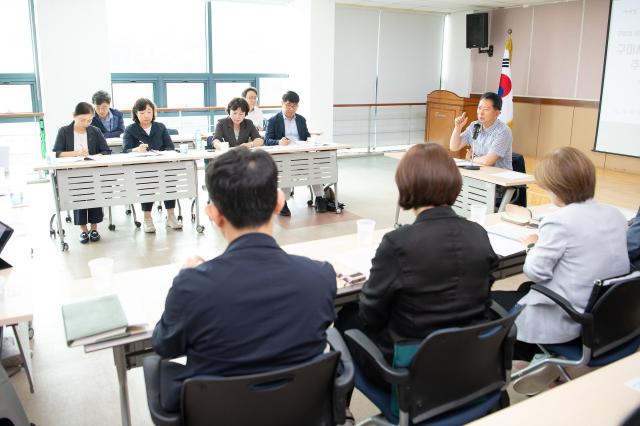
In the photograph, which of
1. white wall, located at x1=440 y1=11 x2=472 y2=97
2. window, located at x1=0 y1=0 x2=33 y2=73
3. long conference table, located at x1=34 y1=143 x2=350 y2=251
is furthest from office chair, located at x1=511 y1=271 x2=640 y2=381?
white wall, located at x1=440 y1=11 x2=472 y2=97

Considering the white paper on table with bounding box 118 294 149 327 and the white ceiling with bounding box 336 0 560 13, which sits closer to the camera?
the white paper on table with bounding box 118 294 149 327

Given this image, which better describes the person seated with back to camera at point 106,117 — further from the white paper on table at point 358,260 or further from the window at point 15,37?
the white paper on table at point 358,260

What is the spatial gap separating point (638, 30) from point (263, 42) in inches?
227

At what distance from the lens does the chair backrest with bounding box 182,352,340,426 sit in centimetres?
130

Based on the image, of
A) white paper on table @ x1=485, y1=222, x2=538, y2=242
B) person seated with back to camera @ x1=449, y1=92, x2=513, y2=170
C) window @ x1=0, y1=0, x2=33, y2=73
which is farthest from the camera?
window @ x1=0, y1=0, x2=33, y2=73

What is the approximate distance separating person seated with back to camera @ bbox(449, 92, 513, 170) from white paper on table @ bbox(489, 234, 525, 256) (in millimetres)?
2187

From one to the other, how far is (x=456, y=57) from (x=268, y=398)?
34.6 ft

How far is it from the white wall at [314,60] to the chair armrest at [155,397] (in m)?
7.51

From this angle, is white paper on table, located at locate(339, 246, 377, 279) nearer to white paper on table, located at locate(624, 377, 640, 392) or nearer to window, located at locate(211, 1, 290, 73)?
white paper on table, located at locate(624, 377, 640, 392)

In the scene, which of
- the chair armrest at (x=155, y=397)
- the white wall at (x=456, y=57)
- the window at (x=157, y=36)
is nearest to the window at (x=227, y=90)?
the window at (x=157, y=36)

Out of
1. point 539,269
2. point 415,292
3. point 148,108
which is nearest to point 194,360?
point 415,292

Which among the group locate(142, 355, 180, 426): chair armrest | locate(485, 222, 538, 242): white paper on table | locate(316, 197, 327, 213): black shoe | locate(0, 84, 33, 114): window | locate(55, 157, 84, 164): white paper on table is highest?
locate(0, 84, 33, 114): window

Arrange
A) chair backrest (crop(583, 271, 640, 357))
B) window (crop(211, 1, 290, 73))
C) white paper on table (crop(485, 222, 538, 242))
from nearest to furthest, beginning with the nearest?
chair backrest (crop(583, 271, 640, 357)) < white paper on table (crop(485, 222, 538, 242)) < window (crop(211, 1, 290, 73))

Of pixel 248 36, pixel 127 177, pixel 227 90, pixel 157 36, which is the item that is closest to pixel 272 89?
pixel 227 90
